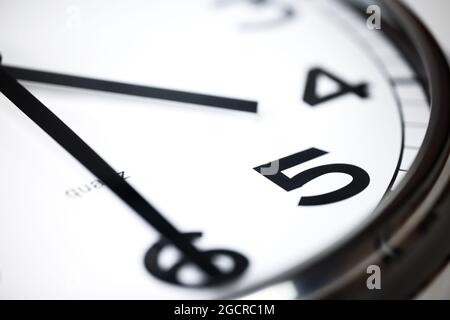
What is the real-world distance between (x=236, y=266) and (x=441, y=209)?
8.4 inches

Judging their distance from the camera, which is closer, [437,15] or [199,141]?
[199,141]

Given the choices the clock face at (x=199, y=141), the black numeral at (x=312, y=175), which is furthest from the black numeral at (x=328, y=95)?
the black numeral at (x=312, y=175)

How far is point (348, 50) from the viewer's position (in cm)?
95

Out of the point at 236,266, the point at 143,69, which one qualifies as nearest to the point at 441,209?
the point at 236,266

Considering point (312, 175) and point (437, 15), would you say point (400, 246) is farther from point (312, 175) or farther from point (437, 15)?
point (437, 15)

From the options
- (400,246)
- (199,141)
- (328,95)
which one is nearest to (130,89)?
(199,141)

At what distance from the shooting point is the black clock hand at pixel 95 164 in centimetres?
63

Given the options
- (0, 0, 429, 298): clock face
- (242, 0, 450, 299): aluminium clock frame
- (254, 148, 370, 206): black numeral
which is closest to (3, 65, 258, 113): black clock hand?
(0, 0, 429, 298): clock face

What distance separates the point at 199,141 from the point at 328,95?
0.21m

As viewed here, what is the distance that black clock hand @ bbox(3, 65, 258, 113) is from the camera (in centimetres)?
82

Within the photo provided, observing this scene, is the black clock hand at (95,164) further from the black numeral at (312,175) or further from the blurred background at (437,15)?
the blurred background at (437,15)

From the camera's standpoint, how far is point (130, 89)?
32.9 inches

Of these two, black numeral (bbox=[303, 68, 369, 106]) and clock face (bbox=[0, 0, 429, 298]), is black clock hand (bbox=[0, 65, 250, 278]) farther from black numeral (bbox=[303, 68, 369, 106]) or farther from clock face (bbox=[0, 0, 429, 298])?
black numeral (bbox=[303, 68, 369, 106])
